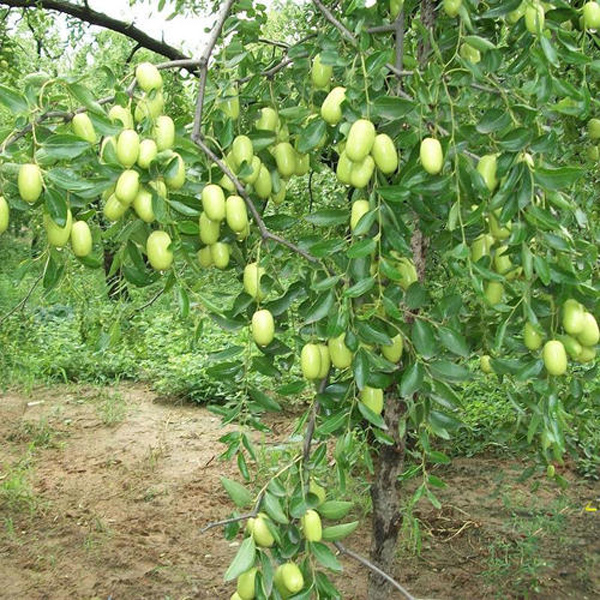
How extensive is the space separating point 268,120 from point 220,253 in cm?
32

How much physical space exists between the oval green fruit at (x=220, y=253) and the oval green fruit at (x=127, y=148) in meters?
0.28

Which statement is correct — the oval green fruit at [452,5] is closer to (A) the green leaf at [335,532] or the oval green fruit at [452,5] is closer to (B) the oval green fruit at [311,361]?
(B) the oval green fruit at [311,361]

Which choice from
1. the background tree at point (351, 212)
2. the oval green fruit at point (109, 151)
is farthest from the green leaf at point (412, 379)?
the oval green fruit at point (109, 151)

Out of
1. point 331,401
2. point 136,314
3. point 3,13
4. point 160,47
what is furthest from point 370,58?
point 3,13

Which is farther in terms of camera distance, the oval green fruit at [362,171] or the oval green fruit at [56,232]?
the oval green fruit at [362,171]

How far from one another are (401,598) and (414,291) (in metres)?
1.99

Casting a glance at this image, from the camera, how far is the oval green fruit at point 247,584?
1175mm

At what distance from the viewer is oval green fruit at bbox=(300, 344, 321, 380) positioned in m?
1.23

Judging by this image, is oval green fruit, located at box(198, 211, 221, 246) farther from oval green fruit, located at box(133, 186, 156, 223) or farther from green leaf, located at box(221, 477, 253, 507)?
green leaf, located at box(221, 477, 253, 507)

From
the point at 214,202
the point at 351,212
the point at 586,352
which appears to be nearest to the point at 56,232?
the point at 214,202

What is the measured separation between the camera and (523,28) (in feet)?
4.14

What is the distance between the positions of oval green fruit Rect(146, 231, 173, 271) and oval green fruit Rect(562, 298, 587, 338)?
0.59 m

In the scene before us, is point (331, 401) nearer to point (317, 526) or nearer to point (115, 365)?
point (317, 526)

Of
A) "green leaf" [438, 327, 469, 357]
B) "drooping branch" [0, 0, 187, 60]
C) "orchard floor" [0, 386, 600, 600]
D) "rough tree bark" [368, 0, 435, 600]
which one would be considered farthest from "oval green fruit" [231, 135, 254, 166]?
"drooping branch" [0, 0, 187, 60]
